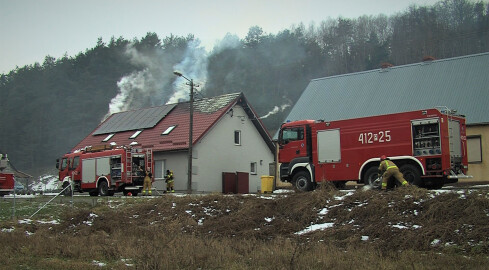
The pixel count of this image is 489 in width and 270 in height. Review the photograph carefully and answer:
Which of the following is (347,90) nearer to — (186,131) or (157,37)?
(186,131)

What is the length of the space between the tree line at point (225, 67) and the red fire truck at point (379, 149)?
170 ft

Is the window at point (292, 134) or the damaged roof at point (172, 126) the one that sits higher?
the damaged roof at point (172, 126)

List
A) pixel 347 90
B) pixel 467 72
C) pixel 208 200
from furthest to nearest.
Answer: pixel 347 90, pixel 467 72, pixel 208 200

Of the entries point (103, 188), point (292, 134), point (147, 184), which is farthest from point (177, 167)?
point (292, 134)

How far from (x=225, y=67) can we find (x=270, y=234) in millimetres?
65701

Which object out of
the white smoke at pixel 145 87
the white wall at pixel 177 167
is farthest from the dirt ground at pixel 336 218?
the white smoke at pixel 145 87

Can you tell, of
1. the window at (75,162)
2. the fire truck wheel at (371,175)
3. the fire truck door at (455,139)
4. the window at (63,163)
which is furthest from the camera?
the window at (63,163)

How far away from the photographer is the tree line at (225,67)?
78125mm

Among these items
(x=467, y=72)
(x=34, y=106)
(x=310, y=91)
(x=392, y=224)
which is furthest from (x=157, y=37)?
(x=392, y=224)

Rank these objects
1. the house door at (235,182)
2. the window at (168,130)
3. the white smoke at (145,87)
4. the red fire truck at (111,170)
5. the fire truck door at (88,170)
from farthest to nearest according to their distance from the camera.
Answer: the white smoke at (145,87), the window at (168,130), the house door at (235,182), the fire truck door at (88,170), the red fire truck at (111,170)

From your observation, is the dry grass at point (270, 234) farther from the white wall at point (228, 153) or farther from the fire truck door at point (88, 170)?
the white wall at point (228, 153)

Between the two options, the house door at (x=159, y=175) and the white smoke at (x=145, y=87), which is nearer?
the house door at (x=159, y=175)

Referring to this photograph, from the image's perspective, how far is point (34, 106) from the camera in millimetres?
85375

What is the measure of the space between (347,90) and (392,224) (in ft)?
89.0
